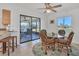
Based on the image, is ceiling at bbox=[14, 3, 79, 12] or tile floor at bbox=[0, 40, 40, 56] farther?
tile floor at bbox=[0, 40, 40, 56]

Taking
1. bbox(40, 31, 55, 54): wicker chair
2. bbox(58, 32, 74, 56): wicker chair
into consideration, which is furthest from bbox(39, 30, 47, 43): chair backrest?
bbox(58, 32, 74, 56): wicker chair

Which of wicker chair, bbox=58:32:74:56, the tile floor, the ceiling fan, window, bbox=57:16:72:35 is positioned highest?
the ceiling fan

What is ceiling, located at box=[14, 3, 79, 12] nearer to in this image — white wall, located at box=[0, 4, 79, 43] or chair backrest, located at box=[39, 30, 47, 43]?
white wall, located at box=[0, 4, 79, 43]

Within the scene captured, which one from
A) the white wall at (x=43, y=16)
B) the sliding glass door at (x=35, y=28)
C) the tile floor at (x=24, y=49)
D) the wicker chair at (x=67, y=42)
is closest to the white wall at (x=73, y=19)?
the white wall at (x=43, y=16)

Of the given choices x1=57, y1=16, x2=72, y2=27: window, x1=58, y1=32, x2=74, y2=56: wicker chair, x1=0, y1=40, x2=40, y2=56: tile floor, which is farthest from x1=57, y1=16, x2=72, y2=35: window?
x1=0, y1=40, x2=40, y2=56: tile floor

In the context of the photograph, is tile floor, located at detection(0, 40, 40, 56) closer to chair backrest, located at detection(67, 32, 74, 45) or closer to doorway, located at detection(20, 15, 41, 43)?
doorway, located at detection(20, 15, 41, 43)

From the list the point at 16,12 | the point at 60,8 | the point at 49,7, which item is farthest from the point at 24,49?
the point at 60,8

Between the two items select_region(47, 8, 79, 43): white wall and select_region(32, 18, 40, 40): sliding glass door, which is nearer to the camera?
select_region(47, 8, 79, 43): white wall

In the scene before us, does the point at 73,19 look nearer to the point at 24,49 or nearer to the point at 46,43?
the point at 46,43

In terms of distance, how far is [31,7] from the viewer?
2.52 m

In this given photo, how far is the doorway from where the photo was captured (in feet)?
8.45

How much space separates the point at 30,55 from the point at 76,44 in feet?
3.46

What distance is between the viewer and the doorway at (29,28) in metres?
2.58

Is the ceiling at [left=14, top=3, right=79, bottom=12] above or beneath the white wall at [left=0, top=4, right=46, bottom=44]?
above
